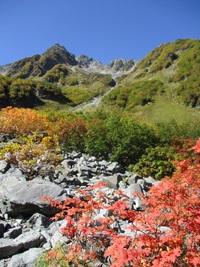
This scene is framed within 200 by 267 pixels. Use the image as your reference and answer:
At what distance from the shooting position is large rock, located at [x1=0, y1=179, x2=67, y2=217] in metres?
6.10

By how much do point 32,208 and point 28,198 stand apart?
11.0 inches

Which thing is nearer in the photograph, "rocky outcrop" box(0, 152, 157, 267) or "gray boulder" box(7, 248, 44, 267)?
"gray boulder" box(7, 248, 44, 267)

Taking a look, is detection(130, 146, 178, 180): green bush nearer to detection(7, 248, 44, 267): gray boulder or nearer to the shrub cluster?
the shrub cluster

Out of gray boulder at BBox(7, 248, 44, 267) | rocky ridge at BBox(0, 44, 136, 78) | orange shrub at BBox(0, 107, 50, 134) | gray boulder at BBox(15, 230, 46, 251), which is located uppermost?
rocky ridge at BBox(0, 44, 136, 78)

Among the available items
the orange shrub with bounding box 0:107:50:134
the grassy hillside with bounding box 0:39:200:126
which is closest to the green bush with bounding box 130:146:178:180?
the orange shrub with bounding box 0:107:50:134

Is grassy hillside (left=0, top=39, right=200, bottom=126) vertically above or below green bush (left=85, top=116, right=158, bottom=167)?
above

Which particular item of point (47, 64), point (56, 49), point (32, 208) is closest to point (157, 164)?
point (32, 208)

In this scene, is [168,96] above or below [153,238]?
above

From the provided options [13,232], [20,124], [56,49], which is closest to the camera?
[13,232]

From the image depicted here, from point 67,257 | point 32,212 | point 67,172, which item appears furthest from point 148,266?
point 67,172

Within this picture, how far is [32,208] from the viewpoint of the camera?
6191 mm

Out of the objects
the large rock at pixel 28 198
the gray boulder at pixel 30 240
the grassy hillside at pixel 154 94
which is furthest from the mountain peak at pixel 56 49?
the gray boulder at pixel 30 240

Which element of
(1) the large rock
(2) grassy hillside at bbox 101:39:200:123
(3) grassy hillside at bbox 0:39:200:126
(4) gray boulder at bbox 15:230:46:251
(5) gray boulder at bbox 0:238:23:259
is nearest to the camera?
(5) gray boulder at bbox 0:238:23:259

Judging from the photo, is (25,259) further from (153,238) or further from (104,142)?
(104,142)
